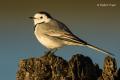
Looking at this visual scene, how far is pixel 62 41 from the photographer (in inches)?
380

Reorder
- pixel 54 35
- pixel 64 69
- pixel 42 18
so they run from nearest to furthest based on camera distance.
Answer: pixel 64 69 → pixel 54 35 → pixel 42 18

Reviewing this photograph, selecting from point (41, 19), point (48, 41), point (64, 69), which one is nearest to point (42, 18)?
point (41, 19)

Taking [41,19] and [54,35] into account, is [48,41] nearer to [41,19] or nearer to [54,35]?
[54,35]

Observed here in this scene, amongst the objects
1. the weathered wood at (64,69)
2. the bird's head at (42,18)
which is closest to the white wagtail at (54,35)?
the bird's head at (42,18)

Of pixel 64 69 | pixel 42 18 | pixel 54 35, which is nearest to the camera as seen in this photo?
pixel 64 69

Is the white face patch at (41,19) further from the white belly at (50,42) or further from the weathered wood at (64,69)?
the weathered wood at (64,69)

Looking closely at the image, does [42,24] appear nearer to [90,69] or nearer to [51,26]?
[51,26]

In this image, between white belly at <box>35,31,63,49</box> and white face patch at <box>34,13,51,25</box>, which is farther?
white face patch at <box>34,13,51,25</box>

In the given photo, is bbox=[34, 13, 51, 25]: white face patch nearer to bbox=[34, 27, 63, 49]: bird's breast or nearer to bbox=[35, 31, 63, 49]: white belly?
bbox=[34, 27, 63, 49]: bird's breast

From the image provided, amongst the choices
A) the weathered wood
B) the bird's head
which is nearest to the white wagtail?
the bird's head

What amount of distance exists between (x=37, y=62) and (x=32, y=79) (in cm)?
29

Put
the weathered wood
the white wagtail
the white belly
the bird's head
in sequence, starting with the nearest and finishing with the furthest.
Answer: the weathered wood → the white wagtail → the white belly → the bird's head

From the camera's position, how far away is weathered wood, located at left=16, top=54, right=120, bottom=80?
24.3ft

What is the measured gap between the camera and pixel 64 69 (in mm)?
7652
